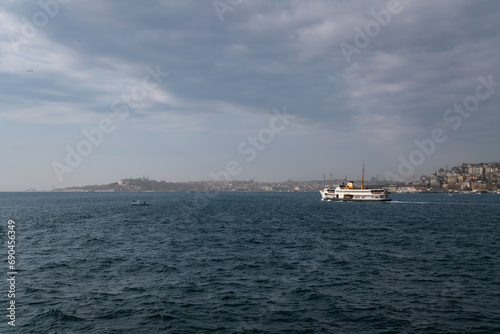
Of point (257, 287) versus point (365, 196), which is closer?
point (257, 287)

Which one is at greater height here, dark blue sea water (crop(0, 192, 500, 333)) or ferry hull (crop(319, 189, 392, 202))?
ferry hull (crop(319, 189, 392, 202))

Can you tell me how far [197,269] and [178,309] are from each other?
10.3m

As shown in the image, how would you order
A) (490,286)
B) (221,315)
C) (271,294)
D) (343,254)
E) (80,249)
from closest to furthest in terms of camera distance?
1. (221,315)
2. (271,294)
3. (490,286)
4. (343,254)
5. (80,249)

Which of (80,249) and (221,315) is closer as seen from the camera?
(221,315)

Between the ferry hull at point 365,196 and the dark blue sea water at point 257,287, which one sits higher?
the ferry hull at point 365,196

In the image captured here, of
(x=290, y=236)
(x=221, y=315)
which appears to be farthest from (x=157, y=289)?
(x=290, y=236)

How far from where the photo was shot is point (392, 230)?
61.5 metres

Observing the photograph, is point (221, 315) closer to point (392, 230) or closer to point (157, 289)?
point (157, 289)

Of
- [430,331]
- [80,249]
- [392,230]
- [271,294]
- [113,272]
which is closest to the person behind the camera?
[430,331]

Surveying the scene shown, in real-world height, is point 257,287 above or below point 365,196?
below

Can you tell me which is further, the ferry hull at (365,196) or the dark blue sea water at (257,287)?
the ferry hull at (365,196)

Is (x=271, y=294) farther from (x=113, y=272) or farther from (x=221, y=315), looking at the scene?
(x=113, y=272)

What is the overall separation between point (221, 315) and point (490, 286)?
21.6m

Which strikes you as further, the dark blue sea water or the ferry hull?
the ferry hull
